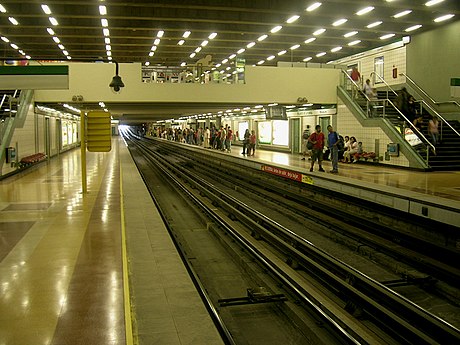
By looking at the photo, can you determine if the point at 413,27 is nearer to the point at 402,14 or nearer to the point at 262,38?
the point at 402,14

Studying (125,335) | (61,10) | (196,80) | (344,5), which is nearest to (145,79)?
(196,80)

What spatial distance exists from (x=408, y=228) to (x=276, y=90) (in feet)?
45.6

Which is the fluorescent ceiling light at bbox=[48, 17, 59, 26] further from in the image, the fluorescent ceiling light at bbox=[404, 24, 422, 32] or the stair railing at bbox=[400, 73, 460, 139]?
the stair railing at bbox=[400, 73, 460, 139]

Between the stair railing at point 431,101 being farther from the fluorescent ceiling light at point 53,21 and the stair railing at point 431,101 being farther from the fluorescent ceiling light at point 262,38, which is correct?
the fluorescent ceiling light at point 53,21

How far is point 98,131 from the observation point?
40.5ft

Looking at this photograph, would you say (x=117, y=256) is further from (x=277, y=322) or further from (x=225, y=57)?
(x=225, y=57)

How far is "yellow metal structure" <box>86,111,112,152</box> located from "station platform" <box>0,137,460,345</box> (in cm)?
124

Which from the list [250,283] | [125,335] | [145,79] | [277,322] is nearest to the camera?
[125,335]

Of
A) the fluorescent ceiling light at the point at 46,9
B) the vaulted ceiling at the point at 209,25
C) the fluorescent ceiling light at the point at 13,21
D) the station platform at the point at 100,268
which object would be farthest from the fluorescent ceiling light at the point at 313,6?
the fluorescent ceiling light at the point at 13,21

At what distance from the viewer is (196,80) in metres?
22.7

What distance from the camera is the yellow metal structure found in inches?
482

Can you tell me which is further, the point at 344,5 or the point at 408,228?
the point at 344,5

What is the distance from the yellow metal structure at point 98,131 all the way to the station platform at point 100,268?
1244mm

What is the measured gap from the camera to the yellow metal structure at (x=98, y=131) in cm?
1225
